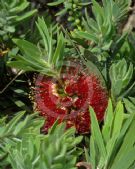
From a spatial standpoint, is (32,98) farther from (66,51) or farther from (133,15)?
(133,15)

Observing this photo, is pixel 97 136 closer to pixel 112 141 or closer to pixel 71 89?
pixel 112 141

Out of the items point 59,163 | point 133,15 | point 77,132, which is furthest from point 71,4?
point 59,163

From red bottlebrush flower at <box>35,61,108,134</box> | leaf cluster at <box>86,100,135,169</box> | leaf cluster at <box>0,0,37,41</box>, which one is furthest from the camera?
leaf cluster at <box>0,0,37,41</box>

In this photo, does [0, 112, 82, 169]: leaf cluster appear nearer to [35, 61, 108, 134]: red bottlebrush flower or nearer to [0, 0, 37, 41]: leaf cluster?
[35, 61, 108, 134]: red bottlebrush flower

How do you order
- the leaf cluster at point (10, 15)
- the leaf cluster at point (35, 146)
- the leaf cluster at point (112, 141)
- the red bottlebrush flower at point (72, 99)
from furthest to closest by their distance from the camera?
the leaf cluster at point (10, 15) < the red bottlebrush flower at point (72, 99) < the leaf cluster at point (112, 141) < the leaf cluster at point (35, 146)

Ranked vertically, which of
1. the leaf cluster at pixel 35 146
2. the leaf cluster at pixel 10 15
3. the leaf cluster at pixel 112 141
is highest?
the leaf cluster at pixel 10 15

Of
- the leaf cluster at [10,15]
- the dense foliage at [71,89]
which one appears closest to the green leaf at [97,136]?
the dense foliage at [71,89]

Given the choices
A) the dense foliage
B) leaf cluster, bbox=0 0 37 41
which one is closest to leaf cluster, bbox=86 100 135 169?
the dense foliage

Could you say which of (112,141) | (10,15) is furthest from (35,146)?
(10,15)

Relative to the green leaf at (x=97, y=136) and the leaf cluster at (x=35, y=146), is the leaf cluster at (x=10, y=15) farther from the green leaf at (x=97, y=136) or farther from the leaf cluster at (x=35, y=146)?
the green leaf at (x=97, y=136)

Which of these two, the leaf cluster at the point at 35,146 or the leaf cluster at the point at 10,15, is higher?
the leaf cluster at the point at 10,15
